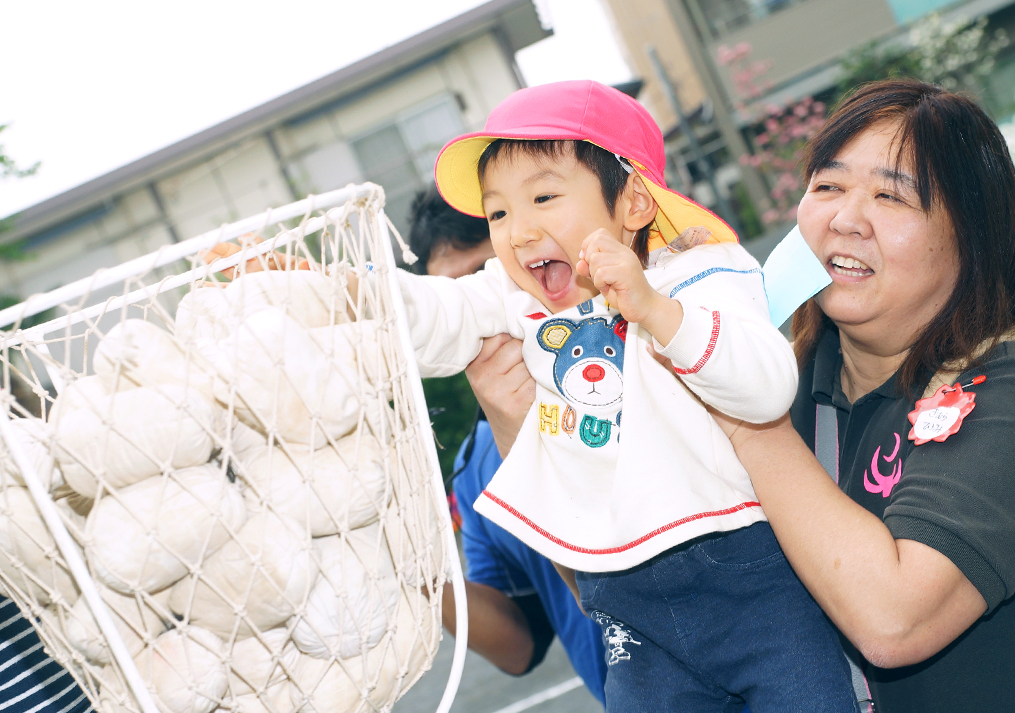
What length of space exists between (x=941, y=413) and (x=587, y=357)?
1.92 feet

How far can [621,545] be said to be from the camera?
4.31 feet

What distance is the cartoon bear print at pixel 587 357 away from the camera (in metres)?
1.41

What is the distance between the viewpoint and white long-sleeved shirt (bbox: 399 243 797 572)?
46.3 inches

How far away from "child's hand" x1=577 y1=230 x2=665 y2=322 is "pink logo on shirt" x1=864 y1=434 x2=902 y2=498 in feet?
1.65

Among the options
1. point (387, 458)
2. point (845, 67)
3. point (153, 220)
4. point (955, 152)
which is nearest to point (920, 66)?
point (845, 67)

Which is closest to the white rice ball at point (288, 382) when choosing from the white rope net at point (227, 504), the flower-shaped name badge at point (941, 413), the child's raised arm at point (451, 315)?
the white rope net at point (227, 504)

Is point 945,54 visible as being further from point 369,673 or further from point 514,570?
point 369,673

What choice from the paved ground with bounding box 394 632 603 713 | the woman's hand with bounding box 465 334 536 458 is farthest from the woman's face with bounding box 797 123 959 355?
the paved ground with bounding box 394 632 603 713

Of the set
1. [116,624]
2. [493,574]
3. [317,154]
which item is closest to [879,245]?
[116,624]

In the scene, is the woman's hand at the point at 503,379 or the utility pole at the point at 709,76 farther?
the utility pole at the point at 709,76

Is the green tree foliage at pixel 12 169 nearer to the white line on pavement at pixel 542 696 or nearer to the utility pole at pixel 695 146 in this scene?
the white line on pavement at pixel 542 696

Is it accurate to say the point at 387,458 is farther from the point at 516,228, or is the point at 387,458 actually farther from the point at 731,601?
the point at 731,601

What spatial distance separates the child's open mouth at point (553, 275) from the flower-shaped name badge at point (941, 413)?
2.08ft

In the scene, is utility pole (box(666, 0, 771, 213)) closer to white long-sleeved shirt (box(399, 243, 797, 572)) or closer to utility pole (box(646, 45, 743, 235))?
utility pole (box(646, 45, 743, 235))
